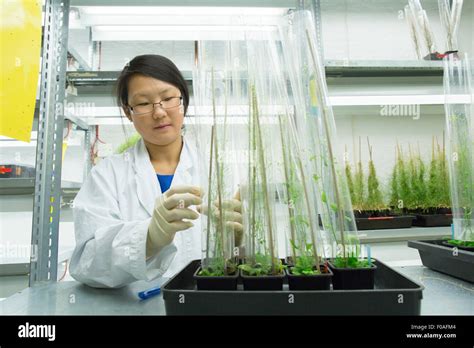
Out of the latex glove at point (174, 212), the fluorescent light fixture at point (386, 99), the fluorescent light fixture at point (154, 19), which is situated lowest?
the latex glove at point (174, 212)

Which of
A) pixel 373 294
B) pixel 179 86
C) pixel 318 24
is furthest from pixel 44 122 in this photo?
pixel 318 24

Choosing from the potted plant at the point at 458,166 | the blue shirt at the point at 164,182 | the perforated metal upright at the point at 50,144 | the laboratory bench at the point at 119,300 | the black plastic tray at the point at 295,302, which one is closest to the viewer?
the black plastic tray at the point at 295,302

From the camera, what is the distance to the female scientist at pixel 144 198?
2.38 ft

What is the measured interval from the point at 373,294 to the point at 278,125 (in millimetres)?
322

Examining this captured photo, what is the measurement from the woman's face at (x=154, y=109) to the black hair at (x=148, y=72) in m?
0.02

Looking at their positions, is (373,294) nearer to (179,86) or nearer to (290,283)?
(290,283)

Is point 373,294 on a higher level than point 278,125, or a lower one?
lower

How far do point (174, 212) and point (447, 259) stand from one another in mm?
671

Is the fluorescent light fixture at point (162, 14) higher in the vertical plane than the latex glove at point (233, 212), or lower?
higher

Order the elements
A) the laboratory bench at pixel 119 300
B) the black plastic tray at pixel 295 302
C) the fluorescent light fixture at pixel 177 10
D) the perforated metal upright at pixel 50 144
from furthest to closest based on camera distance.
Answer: the fluorescent light fixture at pixel 177 10, the perforated metal upright at pixel 50 144, the laboratory bench at pixel 119 300, the black plastic tray at pixel 295 302

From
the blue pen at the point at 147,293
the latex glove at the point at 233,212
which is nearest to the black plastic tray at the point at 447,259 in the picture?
the latex glove at the point at 233,212

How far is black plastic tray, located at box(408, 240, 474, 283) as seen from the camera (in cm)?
67

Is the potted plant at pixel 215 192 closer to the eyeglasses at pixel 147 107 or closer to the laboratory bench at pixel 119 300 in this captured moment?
the laboratory bench at pixel 119 300

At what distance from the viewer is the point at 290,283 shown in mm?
490
